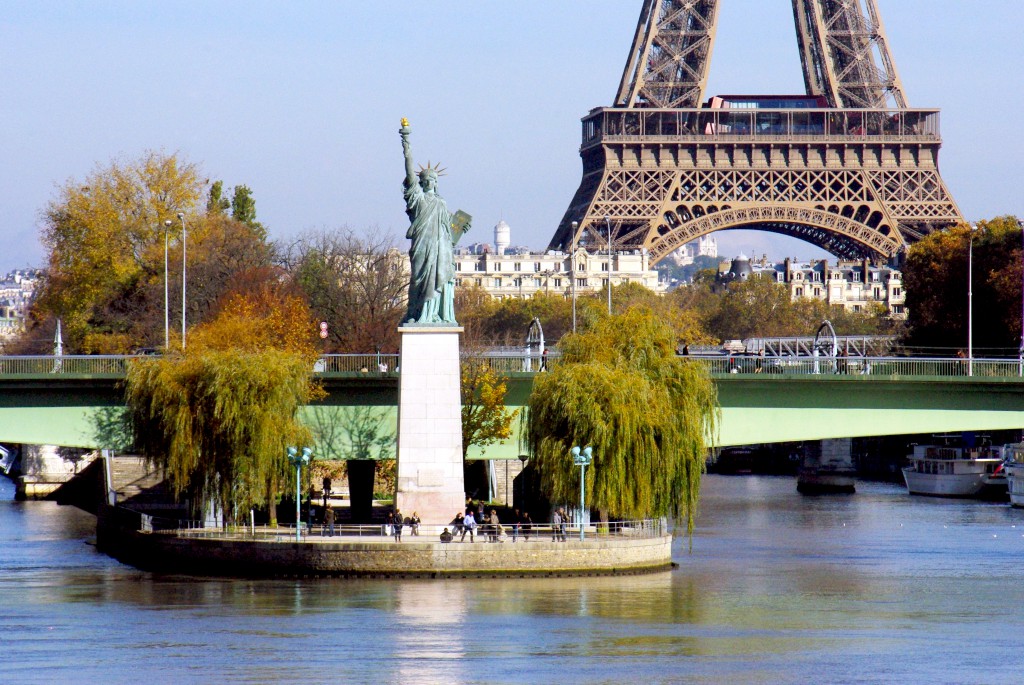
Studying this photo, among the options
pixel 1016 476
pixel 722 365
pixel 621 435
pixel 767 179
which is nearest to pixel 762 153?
pixel 767 179

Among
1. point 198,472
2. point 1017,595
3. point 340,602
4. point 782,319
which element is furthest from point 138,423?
point 782,319

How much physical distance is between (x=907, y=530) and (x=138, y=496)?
82.7ft

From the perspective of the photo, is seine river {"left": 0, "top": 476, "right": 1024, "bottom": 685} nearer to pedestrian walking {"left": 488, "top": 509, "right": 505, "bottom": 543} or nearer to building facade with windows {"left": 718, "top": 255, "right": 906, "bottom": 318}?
pedestrian walking {"left": 488, "top": 509, "right": 505, "bottom": 543}

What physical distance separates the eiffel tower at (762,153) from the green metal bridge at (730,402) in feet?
206

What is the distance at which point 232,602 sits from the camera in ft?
136

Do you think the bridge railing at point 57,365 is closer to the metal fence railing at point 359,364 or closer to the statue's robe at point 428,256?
the metal fence railing at point 359,364

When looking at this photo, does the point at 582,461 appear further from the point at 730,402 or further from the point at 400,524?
the point at 730,402

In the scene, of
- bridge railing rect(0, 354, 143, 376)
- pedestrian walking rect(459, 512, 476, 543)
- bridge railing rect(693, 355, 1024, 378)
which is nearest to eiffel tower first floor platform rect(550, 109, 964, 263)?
bridge railing rect(693, 355, 1024, 378)

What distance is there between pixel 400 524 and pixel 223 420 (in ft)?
19.5

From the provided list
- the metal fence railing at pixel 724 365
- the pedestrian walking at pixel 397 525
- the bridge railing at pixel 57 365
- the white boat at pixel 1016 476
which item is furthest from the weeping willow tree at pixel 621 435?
the white boat at pixel 1016 476

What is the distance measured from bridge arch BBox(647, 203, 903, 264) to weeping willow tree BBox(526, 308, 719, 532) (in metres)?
66.4

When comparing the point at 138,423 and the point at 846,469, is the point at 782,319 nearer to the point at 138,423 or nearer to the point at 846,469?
the point at 846,469

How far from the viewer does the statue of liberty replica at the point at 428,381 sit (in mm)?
46719

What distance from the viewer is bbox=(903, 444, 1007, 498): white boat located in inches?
3164
